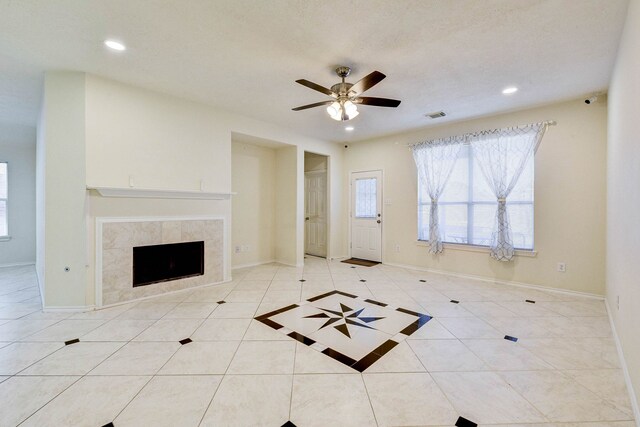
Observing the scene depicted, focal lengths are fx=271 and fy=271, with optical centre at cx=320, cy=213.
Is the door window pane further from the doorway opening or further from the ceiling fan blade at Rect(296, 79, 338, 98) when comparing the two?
the ceiling fan blade at Rect(296, 79, 338, 98)

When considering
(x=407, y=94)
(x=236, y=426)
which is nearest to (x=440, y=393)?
(x=236, y=426)

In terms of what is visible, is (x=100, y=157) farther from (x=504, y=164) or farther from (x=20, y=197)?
(x=504, y=164)

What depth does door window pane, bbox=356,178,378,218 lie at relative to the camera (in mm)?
5938

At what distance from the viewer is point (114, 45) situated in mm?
2537

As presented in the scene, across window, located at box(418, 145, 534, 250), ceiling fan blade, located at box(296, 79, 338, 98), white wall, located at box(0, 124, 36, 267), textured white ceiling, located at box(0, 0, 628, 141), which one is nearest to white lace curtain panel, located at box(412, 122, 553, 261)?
window, located at box(418, 145, 534, 250)

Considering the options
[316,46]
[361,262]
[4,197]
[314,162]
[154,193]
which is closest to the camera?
[316,46]

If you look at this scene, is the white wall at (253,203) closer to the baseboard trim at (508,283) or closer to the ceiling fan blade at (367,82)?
the baseboard trim at (508,283)

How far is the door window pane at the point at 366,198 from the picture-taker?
5.94 m

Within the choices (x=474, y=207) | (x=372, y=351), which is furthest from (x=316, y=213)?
(x=372, y=351)

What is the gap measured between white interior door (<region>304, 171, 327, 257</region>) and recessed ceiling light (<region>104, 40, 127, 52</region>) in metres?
4.33

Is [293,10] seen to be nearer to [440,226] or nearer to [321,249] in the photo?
[440,226]

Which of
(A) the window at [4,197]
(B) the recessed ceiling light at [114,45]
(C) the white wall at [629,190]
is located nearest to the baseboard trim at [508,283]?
(C) the white wall at [629,190]

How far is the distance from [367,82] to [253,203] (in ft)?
12.0

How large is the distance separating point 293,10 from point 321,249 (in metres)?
5.04
